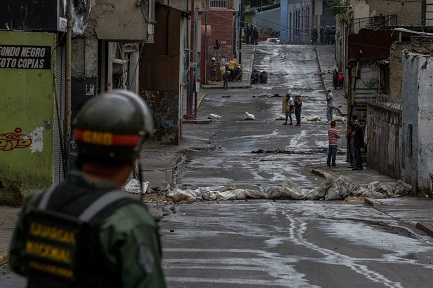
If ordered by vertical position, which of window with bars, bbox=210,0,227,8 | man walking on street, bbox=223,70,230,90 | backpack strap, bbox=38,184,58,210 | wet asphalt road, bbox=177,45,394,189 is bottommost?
wet asphalt road, bbox=177,45,394,189

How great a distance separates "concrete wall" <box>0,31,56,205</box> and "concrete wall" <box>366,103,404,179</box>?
1212 centimetres

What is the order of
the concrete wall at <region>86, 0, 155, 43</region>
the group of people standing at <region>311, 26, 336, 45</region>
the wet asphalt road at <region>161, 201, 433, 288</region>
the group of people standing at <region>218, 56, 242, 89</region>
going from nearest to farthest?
the wet asphalt road at <region>161, 201, 433, 288</region> → the concrete wall at <region>86, 0, 155, 43</region> → the group of people standing at <region>218, 56, 242, 89</region> → the group of people standing at <region>311, 26, 336, 45</region>

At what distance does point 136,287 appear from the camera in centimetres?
374

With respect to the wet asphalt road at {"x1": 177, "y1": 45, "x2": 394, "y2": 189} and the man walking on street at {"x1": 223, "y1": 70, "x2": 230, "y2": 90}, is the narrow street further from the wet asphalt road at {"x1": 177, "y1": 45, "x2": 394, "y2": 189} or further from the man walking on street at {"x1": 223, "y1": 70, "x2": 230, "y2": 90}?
the man walking on street at {"x1": 223, "y1": 70, "x2": 230, "y2": 90}

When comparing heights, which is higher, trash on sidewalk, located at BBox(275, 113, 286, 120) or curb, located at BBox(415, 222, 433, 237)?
trash on sidewalk, located at BBox(275, 113, 286, 120)

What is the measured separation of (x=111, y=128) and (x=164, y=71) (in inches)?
1503

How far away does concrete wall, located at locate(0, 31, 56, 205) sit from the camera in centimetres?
2042

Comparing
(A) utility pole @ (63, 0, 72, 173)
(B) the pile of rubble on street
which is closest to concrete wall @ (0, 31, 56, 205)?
(A) utility pole @ (63, 0, 72, 173)

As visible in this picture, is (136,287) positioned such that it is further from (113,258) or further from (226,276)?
(226,276)

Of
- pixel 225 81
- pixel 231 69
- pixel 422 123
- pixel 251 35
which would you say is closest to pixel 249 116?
pixel 225 81

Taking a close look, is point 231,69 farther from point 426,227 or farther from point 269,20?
point 426,227

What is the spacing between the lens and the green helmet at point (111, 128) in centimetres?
389

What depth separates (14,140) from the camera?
20.6 meters

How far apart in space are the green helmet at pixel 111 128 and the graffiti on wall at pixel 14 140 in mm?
16947
